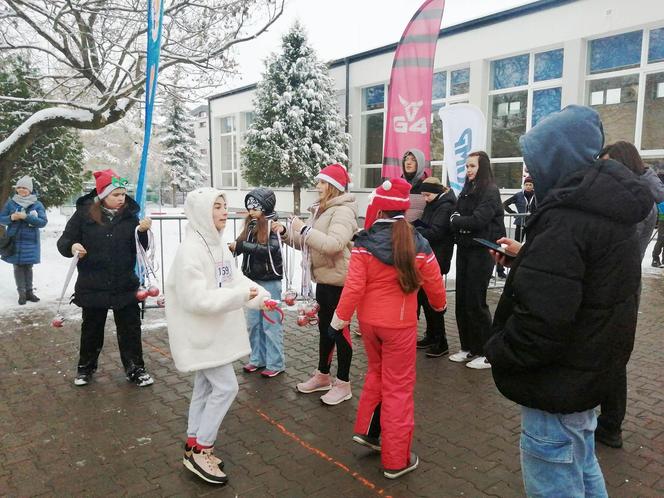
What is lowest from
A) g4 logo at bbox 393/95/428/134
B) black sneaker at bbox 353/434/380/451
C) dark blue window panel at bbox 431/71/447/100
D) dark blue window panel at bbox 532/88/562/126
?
black sneaker at bbox 353/434/380/451

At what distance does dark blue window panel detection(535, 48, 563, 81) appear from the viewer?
582 inches

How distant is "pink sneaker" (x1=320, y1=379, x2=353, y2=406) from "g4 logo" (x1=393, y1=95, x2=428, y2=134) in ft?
18.5

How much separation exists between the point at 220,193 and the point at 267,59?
18.9 m

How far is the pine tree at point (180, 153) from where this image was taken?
39875 millimetres

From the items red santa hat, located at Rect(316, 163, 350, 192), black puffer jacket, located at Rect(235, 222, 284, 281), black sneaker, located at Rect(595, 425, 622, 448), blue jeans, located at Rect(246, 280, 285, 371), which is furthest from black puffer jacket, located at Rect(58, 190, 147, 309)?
black sneaker, located at Rect(595, 425, 622, 448)

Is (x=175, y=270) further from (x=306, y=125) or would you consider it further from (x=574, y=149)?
(x=306, y=125)

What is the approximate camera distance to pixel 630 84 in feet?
45.3

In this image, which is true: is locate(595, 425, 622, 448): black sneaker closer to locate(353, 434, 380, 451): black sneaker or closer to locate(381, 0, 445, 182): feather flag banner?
locate(353, 434, 380, 451): black sneaker

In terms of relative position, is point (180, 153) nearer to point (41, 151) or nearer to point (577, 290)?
point (41, 151)

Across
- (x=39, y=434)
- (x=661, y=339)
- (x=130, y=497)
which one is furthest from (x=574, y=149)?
(x=661, y=339)

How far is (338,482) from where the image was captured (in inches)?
124

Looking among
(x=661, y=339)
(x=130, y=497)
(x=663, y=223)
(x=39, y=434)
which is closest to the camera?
(x=130, y=497)

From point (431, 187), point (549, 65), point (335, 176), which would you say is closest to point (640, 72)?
point (549, 65)

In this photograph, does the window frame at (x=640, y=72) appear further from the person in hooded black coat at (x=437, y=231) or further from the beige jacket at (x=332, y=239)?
the beige jacket at (x=332, y=239)
